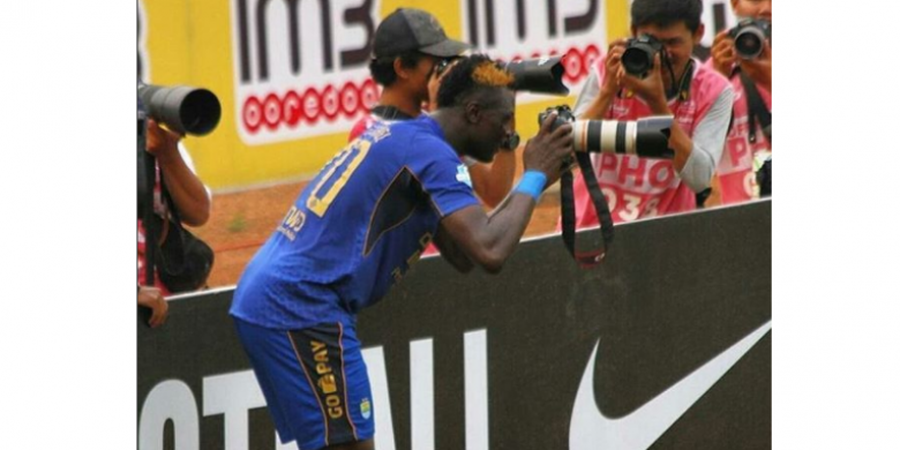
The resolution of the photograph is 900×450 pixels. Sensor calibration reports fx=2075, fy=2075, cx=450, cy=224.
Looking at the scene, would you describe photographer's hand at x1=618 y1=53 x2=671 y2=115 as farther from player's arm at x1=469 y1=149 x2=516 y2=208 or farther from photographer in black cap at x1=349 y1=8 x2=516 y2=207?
photographer in black cap at x1=349 y1=8 x2=516 y2=207

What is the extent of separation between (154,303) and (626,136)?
1651mm

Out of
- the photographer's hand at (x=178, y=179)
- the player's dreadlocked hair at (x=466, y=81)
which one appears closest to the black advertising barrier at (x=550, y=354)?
the photographer's hand at (x=178, y=179)

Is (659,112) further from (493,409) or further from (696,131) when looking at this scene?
(493,409)

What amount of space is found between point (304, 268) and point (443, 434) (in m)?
1.31

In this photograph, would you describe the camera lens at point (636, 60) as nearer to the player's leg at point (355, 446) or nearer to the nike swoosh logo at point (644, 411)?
the nike swoosh logo at point (644, 411)

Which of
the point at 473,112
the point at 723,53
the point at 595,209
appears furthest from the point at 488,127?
the point at 723,53

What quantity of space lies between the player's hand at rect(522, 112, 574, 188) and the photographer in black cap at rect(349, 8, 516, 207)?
407 mm

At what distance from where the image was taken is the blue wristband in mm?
6227

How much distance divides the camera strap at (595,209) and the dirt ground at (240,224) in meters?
0.87

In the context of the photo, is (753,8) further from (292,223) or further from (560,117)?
(292,223)

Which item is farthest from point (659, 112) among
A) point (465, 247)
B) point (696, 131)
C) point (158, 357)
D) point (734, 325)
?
point (158, 357)

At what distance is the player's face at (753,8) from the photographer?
7730mm

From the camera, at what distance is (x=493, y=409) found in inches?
291

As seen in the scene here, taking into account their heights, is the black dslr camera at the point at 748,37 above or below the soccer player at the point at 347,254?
above
